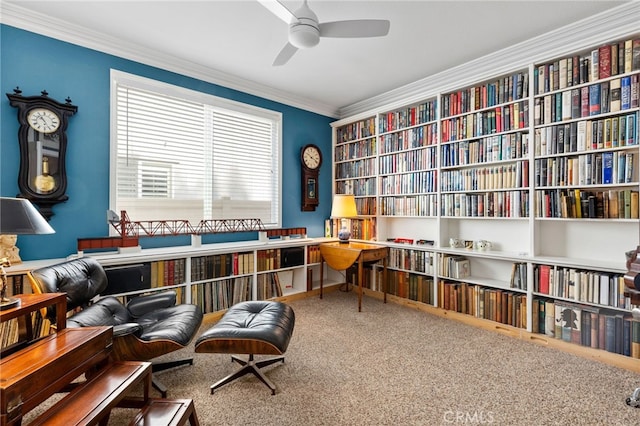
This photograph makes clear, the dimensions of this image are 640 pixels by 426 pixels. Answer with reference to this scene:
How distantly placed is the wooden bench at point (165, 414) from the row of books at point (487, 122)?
3204mm

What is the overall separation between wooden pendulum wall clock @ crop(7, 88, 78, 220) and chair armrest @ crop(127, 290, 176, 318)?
3.61 feet

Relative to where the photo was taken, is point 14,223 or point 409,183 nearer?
point 14,223

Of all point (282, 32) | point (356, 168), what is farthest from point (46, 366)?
point (356, 168)

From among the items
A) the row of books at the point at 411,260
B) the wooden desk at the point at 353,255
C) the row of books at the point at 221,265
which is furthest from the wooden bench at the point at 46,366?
the row of books at the point at 411,260

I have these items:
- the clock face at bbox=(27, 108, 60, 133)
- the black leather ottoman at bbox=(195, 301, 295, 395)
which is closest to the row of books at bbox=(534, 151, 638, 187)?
the black leather ottoman at bbox=(195, 301, 295, 395)

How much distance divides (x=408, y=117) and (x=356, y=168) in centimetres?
98

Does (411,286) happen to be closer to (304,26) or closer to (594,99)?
(594,99)

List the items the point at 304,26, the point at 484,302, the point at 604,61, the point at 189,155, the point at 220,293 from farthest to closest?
1. the point at 189,155
2. the point at 220,293
3. the point at 484,302
4. the point at 604,61
5. the point at 304,26

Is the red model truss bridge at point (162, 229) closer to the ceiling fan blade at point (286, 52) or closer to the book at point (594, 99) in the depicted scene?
the ceiling fan blade at point (286, 52)

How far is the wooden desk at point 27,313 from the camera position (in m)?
1.27

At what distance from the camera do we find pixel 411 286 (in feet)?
11.7

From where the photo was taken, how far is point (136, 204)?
298cm

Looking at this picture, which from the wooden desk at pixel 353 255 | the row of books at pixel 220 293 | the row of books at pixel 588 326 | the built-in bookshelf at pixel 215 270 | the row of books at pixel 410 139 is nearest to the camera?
the row of books at pixel 588 326

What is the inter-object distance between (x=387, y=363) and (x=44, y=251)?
2820 mm
